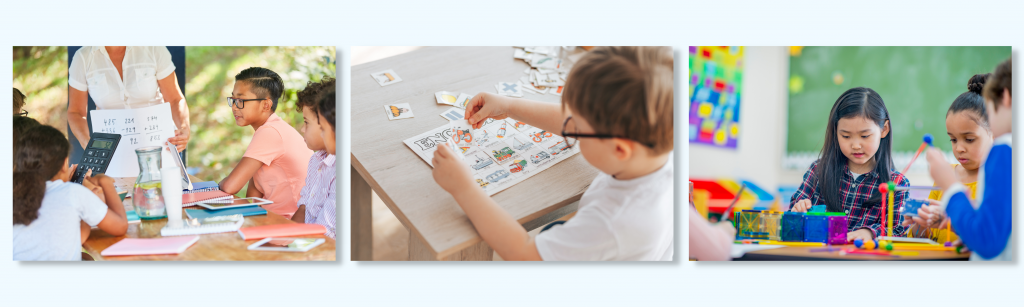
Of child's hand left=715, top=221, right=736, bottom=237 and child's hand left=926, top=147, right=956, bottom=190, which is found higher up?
child's hand left=926, top=147, right=956, bottom=190

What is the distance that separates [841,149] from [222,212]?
1.86 metres

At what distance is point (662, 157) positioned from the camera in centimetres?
216

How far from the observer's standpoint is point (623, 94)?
2029mm

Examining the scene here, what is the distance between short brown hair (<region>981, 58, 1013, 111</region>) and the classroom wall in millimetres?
592

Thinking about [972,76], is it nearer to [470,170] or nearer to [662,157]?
[662,157]

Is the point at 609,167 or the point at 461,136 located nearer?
the point at 609,167

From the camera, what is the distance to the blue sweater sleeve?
7.30ft

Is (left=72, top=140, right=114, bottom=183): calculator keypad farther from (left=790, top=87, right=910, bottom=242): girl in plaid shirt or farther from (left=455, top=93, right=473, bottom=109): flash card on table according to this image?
(left=790, top=87, right=910, bottom=242): girl in plaid shirt

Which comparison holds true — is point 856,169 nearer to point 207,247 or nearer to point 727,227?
point 727,227

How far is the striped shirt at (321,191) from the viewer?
7.63 ft

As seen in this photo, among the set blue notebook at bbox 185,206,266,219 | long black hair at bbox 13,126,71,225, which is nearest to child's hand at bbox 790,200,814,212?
blue notebook at bbox 185,206,266,219

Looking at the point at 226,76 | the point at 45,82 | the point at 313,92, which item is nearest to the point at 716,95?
the point at 313,92

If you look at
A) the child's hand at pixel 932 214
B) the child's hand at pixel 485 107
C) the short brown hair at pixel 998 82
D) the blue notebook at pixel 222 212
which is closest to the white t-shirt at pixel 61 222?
the blue notebook at pixel 222 212
